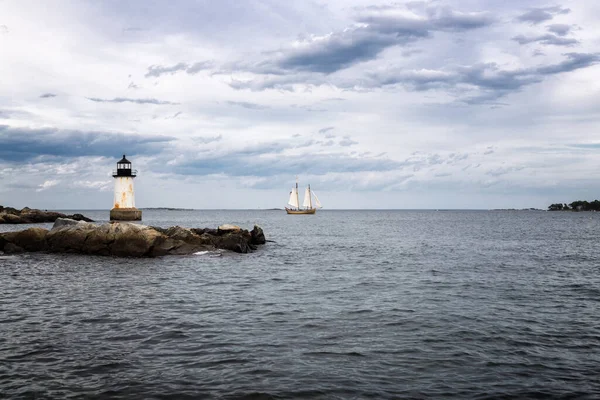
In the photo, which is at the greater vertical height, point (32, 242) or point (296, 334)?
point (32, 242)

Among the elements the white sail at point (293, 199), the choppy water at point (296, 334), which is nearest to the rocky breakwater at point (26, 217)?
the choppy water at point (296, 334)

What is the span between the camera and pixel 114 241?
36.1 m

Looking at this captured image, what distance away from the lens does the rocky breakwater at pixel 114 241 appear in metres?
35.9

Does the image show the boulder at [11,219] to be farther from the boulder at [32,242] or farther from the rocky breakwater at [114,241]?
the boulder at [32,242]

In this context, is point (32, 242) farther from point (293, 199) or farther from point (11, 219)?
point (293, 199)

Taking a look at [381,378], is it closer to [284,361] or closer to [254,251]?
[284,361]

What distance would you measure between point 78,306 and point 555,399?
15774 millimetres

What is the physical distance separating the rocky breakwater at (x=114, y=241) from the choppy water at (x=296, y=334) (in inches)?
304

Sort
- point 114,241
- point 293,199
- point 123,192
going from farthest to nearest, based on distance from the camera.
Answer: point 293,199 → point 123,192 → point 114,241

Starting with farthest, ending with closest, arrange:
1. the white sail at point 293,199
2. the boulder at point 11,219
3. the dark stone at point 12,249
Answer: the white sail at point 293,199 < the boulder at point 11,219 < the dark stone at point 12,249

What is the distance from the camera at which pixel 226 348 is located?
1281 centimetres

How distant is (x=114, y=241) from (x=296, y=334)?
25663 mm

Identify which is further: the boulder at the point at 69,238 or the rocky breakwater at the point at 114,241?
the boulder at the point at 69,238

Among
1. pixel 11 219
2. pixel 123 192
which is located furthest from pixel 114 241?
pixel 11 219
